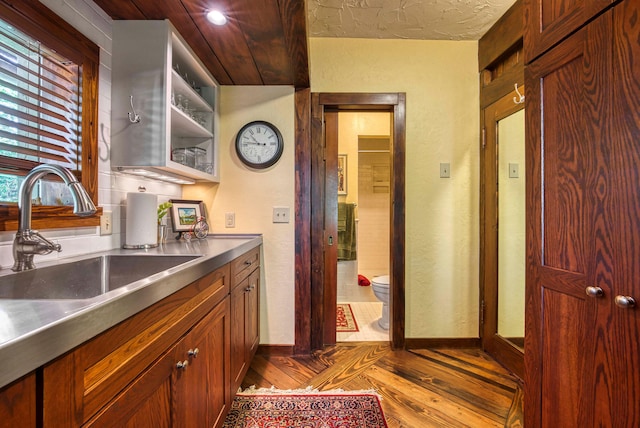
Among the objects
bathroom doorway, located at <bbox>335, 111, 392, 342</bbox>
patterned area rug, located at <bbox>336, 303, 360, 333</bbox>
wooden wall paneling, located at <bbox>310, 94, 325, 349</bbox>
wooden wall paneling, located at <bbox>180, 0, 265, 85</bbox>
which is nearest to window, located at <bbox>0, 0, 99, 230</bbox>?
wooden wall paneling, located at <bbox>180, 0, 265, 85</bbox>

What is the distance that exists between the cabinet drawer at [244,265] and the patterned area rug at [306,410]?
695mm

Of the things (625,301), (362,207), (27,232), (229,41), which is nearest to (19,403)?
(27,232)

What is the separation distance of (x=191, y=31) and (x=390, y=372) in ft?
7.76

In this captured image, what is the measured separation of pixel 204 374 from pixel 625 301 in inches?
53.6

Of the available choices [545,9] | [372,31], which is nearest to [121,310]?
[545,9]

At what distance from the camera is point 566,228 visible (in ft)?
3.32

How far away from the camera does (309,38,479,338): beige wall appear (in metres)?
2.33

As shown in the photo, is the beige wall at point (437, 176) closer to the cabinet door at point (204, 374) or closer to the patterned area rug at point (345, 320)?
the patterned area rug at point (345, 320)

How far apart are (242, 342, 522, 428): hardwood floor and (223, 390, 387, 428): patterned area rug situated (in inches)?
3.4

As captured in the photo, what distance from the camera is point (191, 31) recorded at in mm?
1548

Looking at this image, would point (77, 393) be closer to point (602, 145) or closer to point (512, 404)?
point (602, 145)

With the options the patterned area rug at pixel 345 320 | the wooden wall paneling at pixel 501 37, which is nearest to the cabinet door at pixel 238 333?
the patterned area rug at pixel 345 320

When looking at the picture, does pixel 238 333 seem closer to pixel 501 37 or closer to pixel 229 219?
pixel 229 219

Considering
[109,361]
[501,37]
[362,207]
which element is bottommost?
[109,361]
